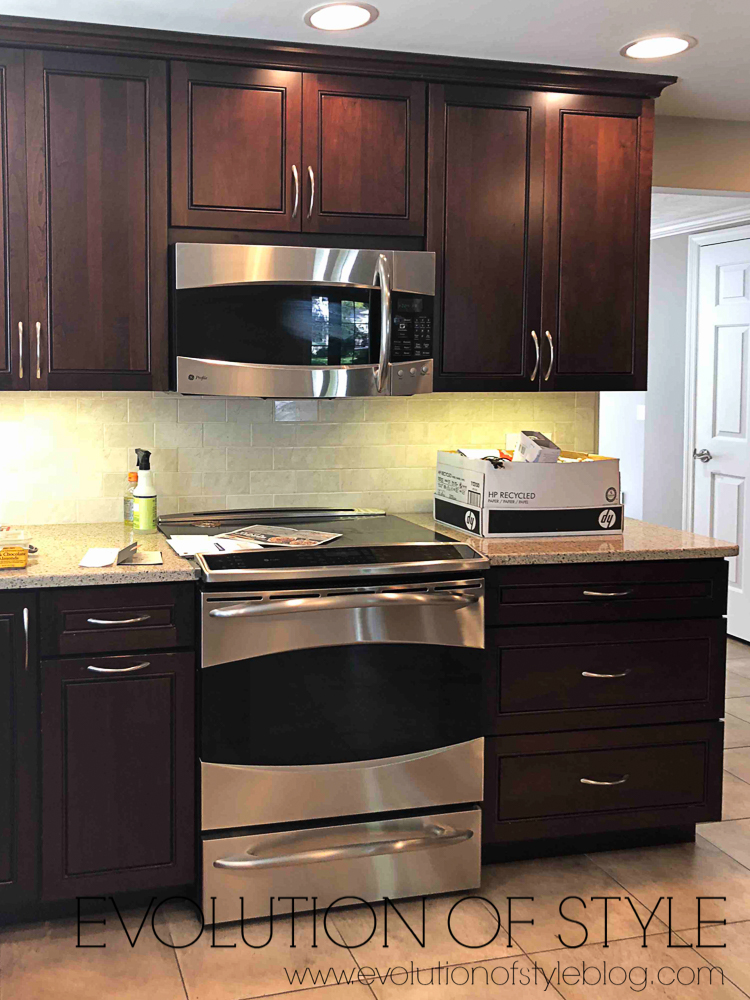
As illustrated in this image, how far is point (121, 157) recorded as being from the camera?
110 inches

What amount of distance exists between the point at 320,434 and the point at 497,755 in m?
1.21

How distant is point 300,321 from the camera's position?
9.46ft

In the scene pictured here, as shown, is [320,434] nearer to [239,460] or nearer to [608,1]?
[239,460]

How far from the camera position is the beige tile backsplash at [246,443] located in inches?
123

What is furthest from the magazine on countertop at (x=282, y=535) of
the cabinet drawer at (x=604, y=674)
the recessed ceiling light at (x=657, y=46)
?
the recessed ceiling light at (x=657, y=46)

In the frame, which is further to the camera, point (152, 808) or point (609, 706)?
point (609, 706)

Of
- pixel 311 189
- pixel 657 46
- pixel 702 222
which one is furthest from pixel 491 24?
pixel 702 222

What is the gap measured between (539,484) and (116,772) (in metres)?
1.45

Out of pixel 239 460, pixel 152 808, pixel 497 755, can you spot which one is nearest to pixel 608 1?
pixel 239 460

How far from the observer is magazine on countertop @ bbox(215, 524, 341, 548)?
9.26ft

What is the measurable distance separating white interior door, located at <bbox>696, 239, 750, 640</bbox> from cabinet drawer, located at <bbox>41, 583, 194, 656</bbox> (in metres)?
3.50

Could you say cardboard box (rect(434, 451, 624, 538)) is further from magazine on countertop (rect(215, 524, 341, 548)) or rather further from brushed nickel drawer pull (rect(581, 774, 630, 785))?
brushed nickel drawer pull (rect(581, 774, 630, 785))

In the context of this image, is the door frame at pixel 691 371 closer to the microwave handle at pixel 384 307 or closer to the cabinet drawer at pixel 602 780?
the cabinet drawer at pixel 602 780

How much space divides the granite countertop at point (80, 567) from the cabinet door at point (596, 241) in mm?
1343
